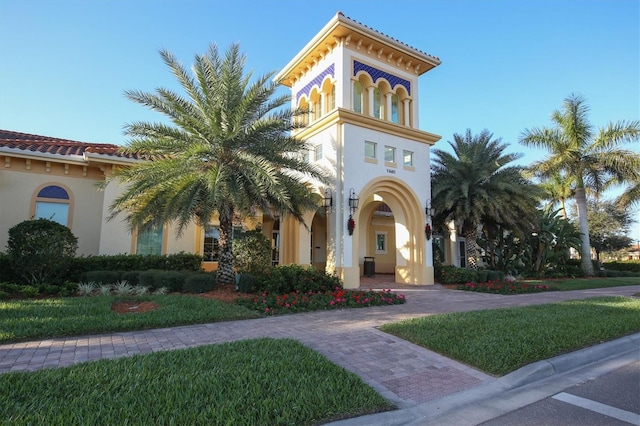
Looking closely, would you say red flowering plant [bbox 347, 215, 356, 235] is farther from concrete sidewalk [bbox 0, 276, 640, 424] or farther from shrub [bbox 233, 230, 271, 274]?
concrete sidewalk [bbox 0, 276, 640, 424]

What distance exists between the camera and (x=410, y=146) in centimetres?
1602

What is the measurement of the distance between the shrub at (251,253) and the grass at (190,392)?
7336mm

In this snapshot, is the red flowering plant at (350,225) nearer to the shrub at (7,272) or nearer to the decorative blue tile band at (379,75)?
the decorative blue tile band at (379,75)

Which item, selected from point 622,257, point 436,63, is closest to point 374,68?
point 436,63

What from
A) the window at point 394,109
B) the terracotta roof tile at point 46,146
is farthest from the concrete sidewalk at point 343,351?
the window at point 394,109

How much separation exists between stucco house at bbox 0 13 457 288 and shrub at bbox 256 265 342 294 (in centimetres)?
209

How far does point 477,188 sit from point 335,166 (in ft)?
25.8

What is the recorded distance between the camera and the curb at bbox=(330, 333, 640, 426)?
3.51 m

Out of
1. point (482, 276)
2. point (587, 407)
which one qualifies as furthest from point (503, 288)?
point (587, 407)

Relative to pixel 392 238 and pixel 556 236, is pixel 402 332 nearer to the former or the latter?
pixel 392 238

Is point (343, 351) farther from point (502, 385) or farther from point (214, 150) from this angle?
point (214, 150)

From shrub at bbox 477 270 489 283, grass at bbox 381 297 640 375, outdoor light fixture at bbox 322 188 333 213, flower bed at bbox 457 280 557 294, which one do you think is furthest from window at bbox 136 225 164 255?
shrub at bbox 477 270 489 283

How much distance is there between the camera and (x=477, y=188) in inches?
683

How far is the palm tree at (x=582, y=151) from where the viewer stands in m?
21.1
